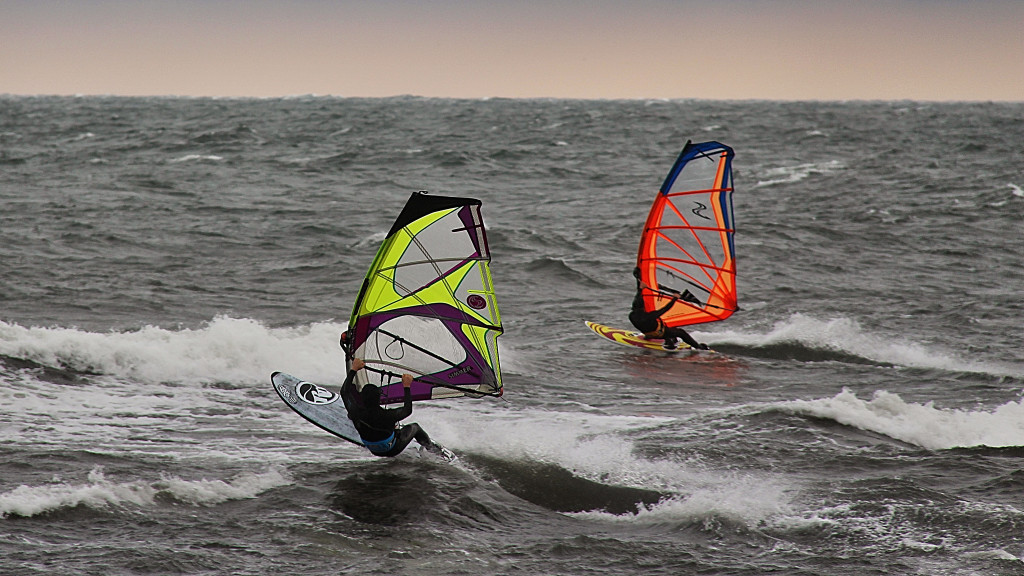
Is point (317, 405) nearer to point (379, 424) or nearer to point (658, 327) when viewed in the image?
point (379, 424)

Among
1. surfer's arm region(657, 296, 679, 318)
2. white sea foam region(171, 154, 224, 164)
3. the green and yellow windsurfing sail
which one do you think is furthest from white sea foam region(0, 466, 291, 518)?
white sea foam region(171, 154, 224, 164)

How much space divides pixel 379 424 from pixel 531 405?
287 centimetres

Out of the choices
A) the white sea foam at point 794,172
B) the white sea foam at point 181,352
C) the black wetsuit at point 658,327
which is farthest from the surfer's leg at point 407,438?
the white sea foam at point 794,172

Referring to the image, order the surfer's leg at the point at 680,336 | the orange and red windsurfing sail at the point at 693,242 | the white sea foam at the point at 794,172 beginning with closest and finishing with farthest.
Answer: the surfer's leg at the point at 680,336 → the orange and red windsurfing sail at the point at 693,242 → the white sea foam at the point at 794,172

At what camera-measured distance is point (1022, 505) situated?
7.84 m

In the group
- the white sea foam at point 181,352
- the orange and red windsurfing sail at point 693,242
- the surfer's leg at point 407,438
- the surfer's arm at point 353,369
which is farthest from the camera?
the orange and red windsurfing sail at point 693,242

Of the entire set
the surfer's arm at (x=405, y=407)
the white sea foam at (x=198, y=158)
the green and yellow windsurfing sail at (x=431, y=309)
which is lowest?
the surfer's arm at (x=405, y=407)

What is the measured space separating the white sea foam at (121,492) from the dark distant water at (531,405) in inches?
1.1

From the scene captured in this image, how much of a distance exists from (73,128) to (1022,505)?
45927 millimetres

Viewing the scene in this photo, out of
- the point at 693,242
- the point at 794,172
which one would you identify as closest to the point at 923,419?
the point at 693,242

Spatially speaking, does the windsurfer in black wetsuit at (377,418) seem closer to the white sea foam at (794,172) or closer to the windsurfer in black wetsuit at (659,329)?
the windsurfer in black wetsuit at (659,329)

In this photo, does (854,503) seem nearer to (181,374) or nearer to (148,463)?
(148,463)

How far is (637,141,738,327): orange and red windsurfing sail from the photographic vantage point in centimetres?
1356

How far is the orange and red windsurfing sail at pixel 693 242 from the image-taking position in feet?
44.5
